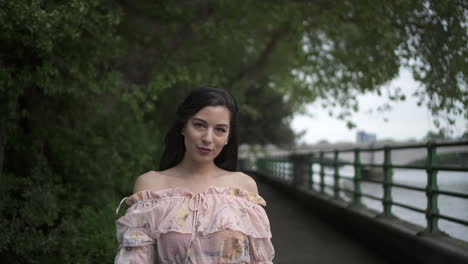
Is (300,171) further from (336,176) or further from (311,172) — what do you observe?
(336,176)

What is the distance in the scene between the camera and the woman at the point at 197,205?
236cm

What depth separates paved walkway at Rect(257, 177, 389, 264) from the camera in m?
7.25

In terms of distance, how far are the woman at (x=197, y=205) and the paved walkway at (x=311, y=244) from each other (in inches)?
190

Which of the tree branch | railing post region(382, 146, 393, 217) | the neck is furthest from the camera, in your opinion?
the tree branch

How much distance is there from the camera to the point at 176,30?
475 inches

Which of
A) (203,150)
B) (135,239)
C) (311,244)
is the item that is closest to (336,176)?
(311,244)

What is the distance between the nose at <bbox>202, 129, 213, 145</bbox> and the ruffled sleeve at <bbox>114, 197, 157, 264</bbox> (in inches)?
15.9

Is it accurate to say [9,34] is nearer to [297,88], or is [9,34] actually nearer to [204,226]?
[204,226]

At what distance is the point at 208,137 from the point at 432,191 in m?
4.40

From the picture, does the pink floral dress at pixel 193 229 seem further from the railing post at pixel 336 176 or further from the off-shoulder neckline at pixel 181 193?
the railing post at pixel 336 176

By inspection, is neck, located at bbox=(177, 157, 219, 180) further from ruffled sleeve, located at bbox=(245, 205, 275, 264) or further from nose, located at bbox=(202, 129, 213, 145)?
ruffled sleeve, located at bbox=(245, 205, 275, 264)

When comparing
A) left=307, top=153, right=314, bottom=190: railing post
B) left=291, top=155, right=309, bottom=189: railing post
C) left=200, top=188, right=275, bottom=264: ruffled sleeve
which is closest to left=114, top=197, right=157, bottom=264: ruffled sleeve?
left=200, top=188, right=275, bottom=264: ruffled sleeve

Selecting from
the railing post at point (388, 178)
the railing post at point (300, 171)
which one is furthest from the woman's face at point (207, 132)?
the railing post at point (300, 171)

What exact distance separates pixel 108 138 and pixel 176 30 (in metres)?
3.20
